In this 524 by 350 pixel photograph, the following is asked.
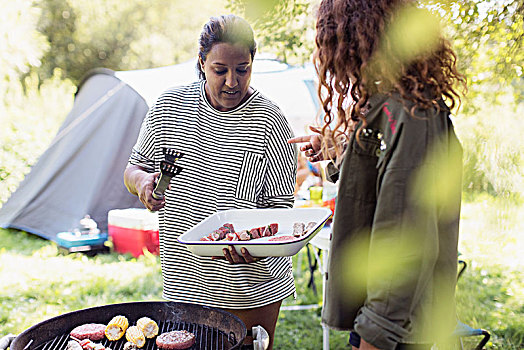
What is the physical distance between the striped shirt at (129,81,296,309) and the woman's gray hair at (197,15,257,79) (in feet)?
0.67

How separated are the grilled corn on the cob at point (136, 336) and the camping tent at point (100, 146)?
471 cm

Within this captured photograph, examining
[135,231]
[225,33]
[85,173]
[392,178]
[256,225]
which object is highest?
[225,33]

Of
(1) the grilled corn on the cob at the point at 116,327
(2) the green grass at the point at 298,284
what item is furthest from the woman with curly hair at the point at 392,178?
(2) the green grass at the point at 298,284

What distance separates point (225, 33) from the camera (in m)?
1.91

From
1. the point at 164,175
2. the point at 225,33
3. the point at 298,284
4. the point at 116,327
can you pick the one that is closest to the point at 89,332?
the point at 116,327

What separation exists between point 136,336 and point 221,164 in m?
0.67

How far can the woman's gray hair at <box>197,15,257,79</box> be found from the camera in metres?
1.91

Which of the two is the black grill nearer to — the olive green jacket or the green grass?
the olive green jacket

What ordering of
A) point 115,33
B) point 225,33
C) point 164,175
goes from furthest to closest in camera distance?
1. point 115,33
2. point 225,33
3. point 164,175

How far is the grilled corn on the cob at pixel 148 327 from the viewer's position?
1.81 meters

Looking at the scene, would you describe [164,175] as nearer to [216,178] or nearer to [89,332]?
[216,178]

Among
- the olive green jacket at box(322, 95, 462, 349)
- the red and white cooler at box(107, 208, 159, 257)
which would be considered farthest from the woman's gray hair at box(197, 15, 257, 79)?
the red and white cooler at box(107, 208, 159, 257)

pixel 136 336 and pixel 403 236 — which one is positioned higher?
pixel 403 236

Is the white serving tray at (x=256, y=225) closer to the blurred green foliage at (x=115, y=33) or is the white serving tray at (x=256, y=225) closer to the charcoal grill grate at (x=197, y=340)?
the charcoal grill grate at (x=197, y=340)
